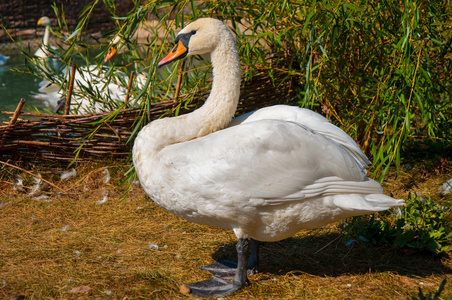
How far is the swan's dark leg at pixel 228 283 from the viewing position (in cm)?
331

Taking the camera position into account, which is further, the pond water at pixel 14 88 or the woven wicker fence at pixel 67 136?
the pond water at pixel 14 88

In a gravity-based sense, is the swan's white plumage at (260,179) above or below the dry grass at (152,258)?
above

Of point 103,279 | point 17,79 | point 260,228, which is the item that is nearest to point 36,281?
point 103,279

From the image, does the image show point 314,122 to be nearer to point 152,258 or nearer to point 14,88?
point 152,258

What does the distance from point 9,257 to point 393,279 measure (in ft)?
8.16

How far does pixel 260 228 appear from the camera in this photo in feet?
10.6

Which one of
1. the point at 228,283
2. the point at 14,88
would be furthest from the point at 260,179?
the point at 14,88

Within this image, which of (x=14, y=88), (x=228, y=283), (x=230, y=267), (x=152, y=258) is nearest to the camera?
(x=228, y=283)

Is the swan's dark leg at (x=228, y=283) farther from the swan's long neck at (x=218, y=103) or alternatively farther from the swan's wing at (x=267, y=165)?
the swan's long neck at (x=218, y=103)

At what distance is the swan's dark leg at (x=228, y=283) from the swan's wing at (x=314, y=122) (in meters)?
0.79

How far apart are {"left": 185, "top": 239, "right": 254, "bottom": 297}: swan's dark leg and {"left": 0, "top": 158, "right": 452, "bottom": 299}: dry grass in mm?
68

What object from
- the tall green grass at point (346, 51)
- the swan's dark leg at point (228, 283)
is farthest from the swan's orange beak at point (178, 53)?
the swan's dark leg at point (228, 283)

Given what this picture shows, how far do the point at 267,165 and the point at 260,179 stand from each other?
9cm

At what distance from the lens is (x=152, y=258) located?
3807mm
